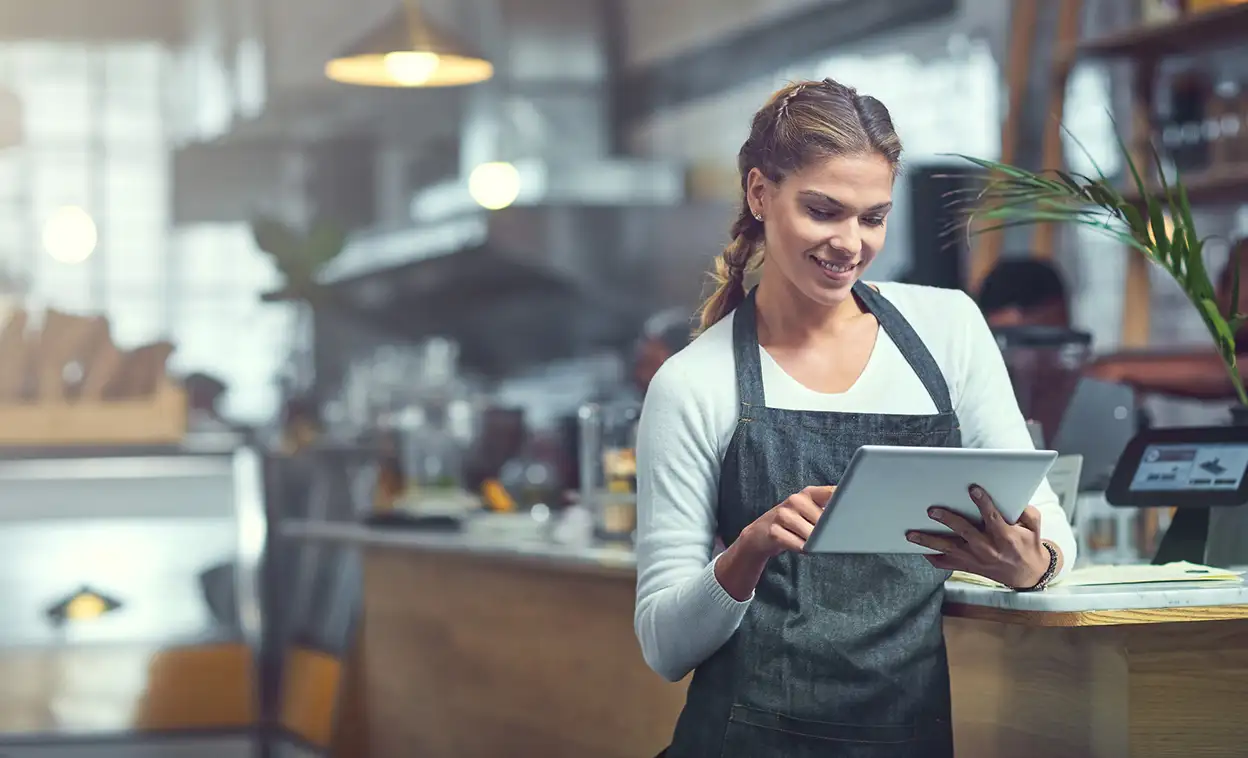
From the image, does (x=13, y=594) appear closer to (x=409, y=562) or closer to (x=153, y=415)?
(x=153, y=415)

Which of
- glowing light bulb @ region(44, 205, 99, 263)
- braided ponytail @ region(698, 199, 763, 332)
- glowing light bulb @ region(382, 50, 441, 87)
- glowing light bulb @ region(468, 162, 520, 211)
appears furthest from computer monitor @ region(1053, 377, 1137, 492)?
glowing light bulb @ region(44, 205, 99, 263)

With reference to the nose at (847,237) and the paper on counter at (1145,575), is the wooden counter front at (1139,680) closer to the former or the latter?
the paper on counter at (1145,575)

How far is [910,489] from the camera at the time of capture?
162 centimetres

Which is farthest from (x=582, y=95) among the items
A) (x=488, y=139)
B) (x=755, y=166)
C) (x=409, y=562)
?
(x=755, y=166)

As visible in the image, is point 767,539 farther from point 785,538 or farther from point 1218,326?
point 1218,326

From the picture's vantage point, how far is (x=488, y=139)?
6.20 m

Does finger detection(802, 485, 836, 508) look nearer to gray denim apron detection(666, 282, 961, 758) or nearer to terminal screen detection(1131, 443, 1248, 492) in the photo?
gray denim apron detection(666, 282, 961, 758)

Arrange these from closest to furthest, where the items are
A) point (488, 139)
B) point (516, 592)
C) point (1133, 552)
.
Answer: point (1133, 552) → point (516, 592) → point (488, 139)

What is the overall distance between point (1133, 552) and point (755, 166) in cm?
111

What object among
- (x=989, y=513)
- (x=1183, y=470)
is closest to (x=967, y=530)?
(x=989, y=513)

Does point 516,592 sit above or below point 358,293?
below

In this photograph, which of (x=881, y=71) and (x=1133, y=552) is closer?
(x=1133, y=552)

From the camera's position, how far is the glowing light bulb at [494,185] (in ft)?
20.1

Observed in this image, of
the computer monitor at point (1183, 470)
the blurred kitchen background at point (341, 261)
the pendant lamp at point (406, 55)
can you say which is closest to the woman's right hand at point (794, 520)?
the computer monitor at point (1183, 470)
